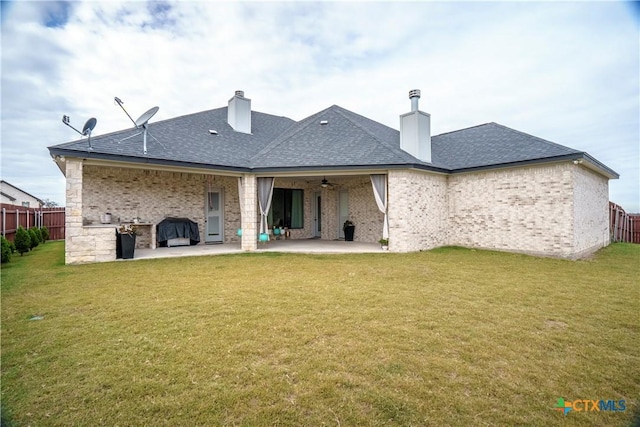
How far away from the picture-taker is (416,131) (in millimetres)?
11125

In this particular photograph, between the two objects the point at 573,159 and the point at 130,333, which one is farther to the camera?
the point at 573,159

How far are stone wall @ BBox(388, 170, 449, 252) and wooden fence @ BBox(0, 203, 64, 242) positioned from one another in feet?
43.2

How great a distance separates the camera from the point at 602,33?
1803 millimetres

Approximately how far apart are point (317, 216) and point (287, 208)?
1.57m

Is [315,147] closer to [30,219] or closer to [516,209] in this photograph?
[516,209]

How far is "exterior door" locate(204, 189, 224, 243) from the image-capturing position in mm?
12125

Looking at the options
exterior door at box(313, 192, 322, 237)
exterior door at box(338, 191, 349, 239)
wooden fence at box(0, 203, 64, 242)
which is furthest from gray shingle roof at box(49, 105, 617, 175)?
wooden fence at box(0, 203, 64, 242)

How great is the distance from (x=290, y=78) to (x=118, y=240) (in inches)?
411

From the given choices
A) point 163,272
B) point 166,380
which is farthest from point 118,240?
point 166,380

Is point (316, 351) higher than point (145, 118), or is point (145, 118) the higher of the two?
point (145, 118)

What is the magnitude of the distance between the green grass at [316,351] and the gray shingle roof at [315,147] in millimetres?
4492

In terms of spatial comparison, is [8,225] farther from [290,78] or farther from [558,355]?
[558,355]

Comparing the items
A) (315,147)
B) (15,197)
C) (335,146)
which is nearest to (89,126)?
(315,147)

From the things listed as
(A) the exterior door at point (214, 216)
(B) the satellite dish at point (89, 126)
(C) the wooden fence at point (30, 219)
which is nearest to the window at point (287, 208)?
(A) the exterior door at point (214, 216)
